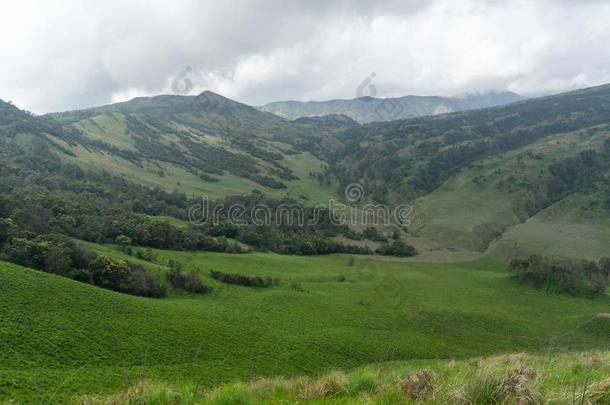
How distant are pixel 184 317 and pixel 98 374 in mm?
20565

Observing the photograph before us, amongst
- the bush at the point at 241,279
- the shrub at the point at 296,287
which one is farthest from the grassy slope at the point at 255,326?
the bush at the point at 241,279

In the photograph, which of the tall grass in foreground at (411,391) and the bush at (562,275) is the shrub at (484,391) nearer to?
the tall grass in foreground at (411,391)

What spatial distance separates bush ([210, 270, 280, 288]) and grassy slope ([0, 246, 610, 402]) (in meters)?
2.76

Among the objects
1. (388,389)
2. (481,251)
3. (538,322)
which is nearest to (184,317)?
(388,389)

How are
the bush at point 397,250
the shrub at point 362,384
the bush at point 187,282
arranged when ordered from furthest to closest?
1. the bush at point 397,250
2. the bush at point 187,282
3. the shrub at point 362,384

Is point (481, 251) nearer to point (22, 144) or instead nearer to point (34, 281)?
point (34, 281)

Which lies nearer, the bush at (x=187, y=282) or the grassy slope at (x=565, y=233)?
the bush at (x=187, y=282)

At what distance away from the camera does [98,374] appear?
3491 cm

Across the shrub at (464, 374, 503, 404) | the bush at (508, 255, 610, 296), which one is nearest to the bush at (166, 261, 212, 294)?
the shrub at (464, 374, 503, 404)
